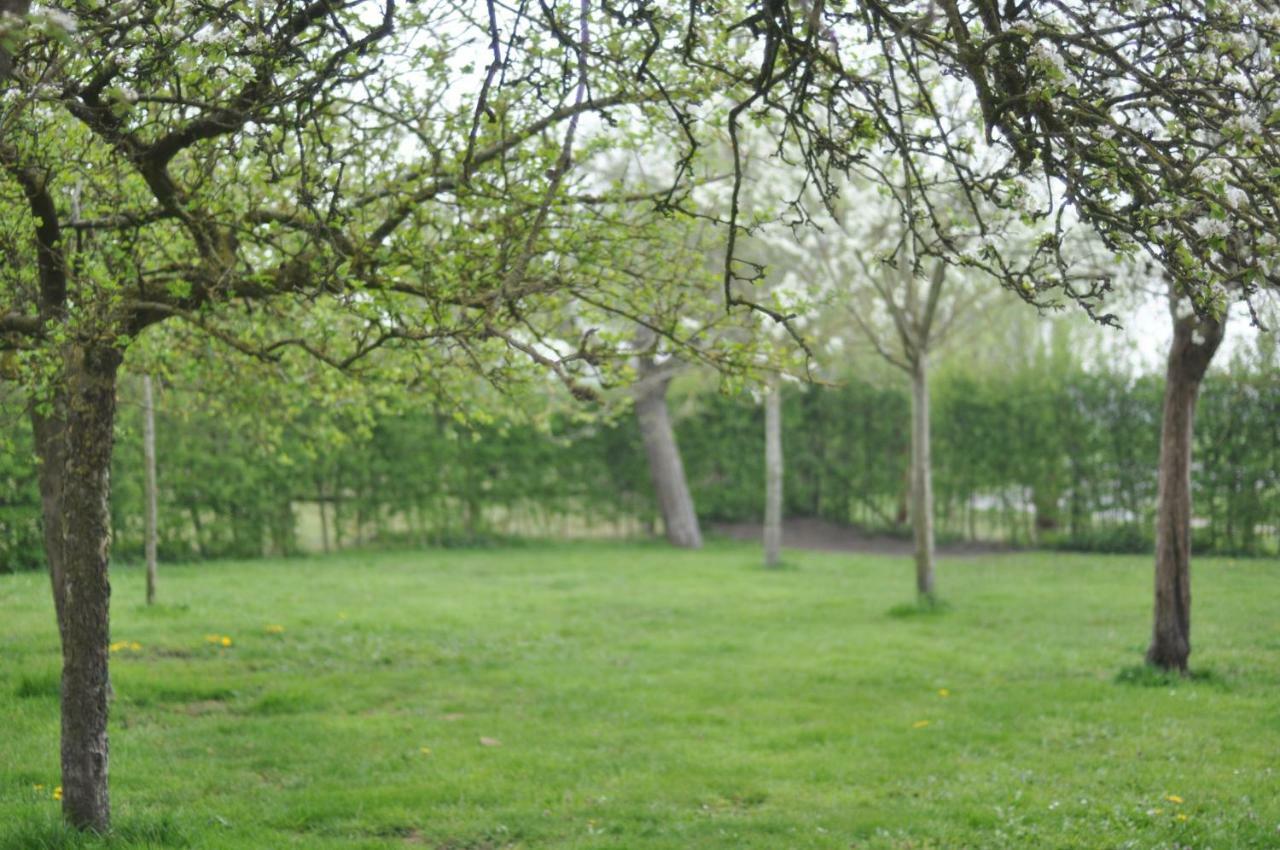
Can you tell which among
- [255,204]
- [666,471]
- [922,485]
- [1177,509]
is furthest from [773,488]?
[255,204]

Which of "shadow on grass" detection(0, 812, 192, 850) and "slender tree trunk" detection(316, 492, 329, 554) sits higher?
"slender tree trunk" detection(316, 492, 329, 554)

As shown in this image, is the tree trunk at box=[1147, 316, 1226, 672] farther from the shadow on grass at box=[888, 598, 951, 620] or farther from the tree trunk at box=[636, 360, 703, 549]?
the tree trunk at box=[636, 360, 703, 549]

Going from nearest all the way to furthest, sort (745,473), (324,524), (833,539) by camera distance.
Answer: (324,524), (833,539), (745,473)

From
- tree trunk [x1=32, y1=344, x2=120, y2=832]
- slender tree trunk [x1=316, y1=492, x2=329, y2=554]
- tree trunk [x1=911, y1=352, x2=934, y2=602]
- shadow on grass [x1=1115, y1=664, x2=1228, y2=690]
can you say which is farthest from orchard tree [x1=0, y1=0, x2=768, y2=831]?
slender tree trunk [x1=316, y1=492, x2=329, y2=554]

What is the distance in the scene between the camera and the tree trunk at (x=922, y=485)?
13391mm

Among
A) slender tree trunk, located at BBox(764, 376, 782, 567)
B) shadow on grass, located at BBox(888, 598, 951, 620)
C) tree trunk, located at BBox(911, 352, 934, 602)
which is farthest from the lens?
slender tree trunk, located at BBox(764, 376, 782, 567)

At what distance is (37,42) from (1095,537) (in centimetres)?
1809

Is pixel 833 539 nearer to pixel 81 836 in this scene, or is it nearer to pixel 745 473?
pixel 745 473

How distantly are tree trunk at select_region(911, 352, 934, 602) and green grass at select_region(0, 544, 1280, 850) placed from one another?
0.63 meters

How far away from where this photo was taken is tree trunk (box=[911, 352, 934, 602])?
43.9 feet

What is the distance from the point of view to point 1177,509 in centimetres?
945

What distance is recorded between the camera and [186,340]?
770cm

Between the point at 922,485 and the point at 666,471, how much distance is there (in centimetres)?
879

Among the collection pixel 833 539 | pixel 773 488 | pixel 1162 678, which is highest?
pixel 773 488
